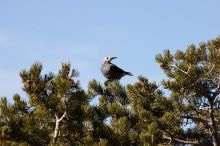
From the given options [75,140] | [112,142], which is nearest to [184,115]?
[112,142]

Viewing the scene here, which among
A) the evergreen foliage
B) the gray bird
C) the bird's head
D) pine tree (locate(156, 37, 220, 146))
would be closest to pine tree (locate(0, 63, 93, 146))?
the evergreen foliage

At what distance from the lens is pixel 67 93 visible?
6496 millimetres

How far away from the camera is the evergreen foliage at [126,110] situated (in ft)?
21.7

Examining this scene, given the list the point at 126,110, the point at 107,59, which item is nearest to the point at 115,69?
the point at 107,59

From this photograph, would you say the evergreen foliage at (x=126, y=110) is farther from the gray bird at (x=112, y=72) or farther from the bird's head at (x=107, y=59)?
the bird's head at (x=107, y=59)

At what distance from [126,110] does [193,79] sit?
1684mm

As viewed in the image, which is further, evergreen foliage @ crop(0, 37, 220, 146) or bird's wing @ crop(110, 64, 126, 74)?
bird's wing @ crop(110, 64, 126, 74)

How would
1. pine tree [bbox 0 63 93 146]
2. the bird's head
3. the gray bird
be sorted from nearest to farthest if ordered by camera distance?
pine tree [bbox 0 63 93 146] < the gray bird < the bird's head

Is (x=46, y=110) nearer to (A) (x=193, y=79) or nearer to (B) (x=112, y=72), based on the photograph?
(A) (x=193, y=79)

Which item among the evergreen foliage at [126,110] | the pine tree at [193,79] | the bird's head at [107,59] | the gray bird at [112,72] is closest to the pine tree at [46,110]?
the evergreen foliage at [126,110]

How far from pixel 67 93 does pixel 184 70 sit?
7.01 feet

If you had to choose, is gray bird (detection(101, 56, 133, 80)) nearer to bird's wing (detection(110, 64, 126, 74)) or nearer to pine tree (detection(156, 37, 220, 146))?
bird's wing (detection(110, 64, 126, 74))

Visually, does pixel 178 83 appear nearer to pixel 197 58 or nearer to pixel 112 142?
pixel 197 58

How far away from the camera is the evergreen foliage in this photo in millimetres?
6605
